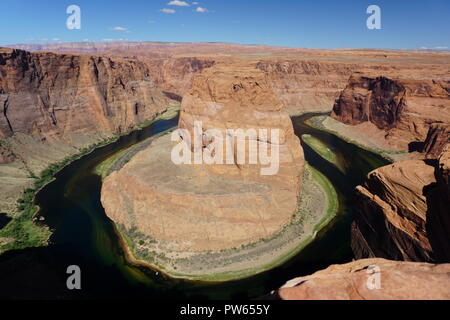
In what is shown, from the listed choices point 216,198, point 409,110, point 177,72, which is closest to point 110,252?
point 216,198

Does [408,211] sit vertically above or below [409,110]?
below

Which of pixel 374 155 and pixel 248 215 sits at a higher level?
pixel 374 155

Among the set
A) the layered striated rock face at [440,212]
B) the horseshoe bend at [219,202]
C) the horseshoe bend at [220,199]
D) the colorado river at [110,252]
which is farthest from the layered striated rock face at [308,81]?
the layered striated rock face at [440,212]

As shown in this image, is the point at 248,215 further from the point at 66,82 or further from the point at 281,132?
the point at 66,82

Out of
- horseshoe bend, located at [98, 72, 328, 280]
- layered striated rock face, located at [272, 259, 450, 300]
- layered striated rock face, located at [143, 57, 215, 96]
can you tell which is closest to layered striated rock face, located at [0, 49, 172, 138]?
horseshoe bend, located at [98, 72, 328, 280]

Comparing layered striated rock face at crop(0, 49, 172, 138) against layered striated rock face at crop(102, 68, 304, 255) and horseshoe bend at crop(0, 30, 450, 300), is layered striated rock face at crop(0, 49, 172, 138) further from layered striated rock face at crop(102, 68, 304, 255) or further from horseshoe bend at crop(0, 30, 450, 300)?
layered striated rock face at crop(102, 68, 304, 255)

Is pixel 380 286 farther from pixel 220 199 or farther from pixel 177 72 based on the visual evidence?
pixel 177 72
